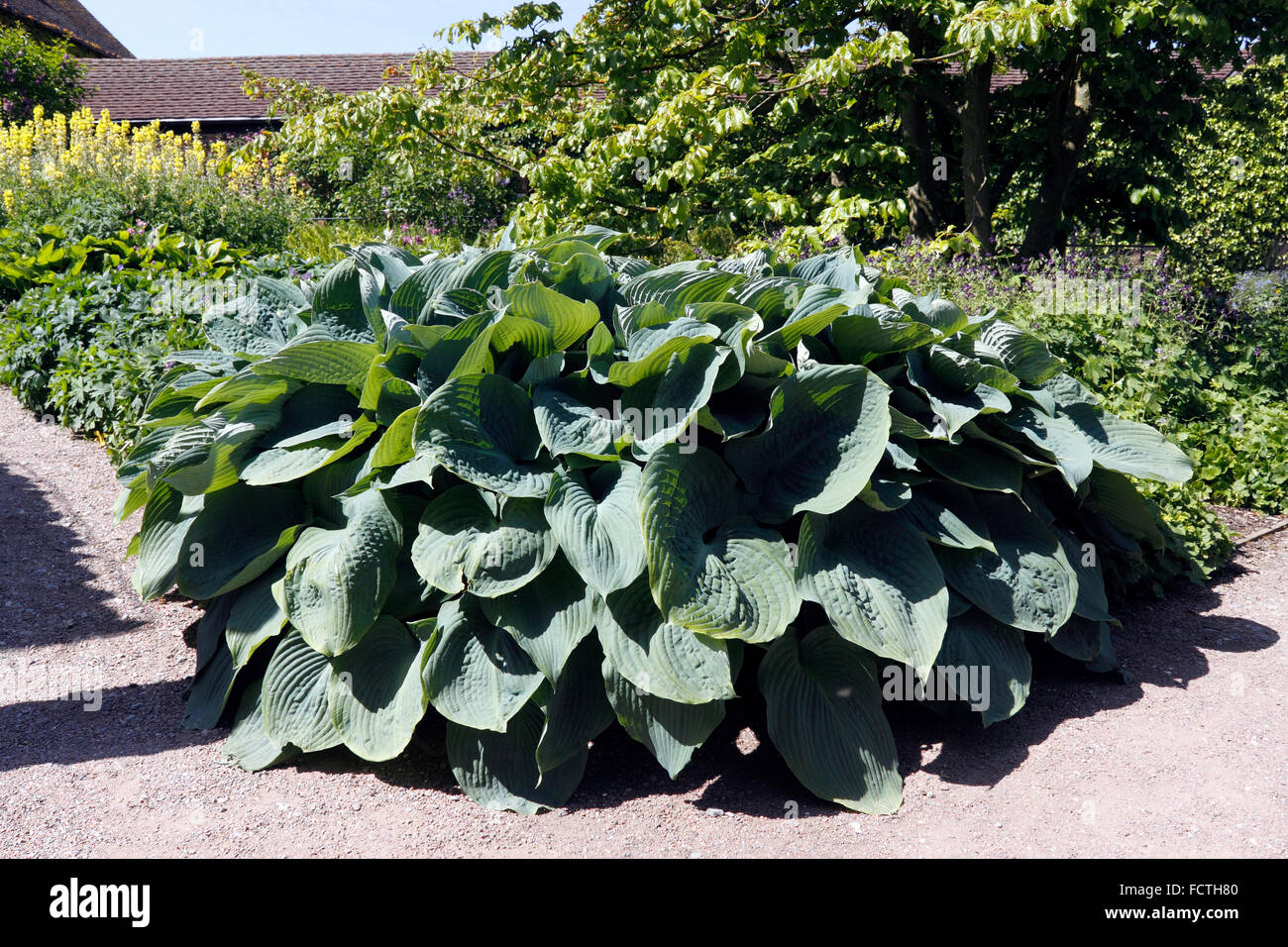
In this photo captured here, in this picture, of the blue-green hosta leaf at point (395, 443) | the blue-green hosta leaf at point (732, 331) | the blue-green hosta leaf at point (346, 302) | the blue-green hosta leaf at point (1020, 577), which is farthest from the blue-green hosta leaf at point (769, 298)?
the blue-green hosta leaf at point (346, 302)

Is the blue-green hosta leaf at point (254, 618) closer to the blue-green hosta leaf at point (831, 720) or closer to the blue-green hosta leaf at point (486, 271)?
the blue-green hosta leaf at point (486, 271)

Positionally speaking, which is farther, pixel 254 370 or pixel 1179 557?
pixel 1179 557

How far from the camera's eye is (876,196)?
8.81 metres

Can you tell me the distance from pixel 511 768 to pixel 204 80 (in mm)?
27435

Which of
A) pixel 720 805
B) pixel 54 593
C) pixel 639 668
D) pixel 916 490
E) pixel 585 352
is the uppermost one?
pixel 585 352

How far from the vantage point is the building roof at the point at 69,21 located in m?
26.7

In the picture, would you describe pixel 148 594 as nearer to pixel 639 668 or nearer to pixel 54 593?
pixel 54 593

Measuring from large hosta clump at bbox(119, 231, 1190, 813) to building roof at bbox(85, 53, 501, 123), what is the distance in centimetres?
2112

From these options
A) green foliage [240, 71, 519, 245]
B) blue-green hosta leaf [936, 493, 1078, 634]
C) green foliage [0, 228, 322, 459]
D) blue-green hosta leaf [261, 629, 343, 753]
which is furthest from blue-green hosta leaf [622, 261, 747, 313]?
green foliage [240, 71, 519, 245]

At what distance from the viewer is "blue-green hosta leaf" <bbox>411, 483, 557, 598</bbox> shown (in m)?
2.56

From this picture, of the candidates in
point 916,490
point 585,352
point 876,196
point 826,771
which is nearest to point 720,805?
point 826,771

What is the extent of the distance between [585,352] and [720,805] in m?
1.44

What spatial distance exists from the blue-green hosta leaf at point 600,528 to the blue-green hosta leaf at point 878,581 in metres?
0.47

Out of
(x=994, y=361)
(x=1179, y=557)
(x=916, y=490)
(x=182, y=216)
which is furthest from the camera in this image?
(x=182, y=216)
